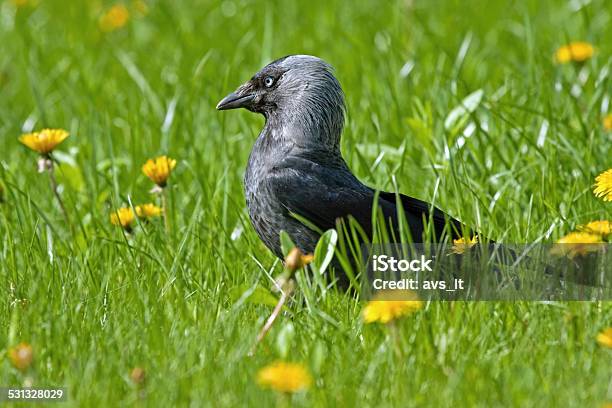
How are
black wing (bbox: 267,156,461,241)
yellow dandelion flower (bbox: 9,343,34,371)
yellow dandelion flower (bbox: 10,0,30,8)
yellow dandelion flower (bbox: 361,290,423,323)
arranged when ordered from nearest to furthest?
yellow dandelion flower (bbox: 9,343,34,371), yellow dandelion flower (bbox: 361,290,423,323), black wing (bbox: 267,156,461,241), yellow dandelion flower (bbox: 10,0,30,8)

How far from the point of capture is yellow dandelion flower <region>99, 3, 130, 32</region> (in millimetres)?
6918

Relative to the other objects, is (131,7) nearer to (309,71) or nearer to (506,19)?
(506,19)

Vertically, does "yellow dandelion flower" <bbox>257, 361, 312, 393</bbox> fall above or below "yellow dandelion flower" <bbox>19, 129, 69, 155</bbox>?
below

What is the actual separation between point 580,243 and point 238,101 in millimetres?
1745

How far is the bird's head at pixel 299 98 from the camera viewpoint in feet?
13.4

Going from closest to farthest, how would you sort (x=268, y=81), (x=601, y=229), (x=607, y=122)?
(x=601, y=229)
(x=268, y=81)
(x=607, y=122)

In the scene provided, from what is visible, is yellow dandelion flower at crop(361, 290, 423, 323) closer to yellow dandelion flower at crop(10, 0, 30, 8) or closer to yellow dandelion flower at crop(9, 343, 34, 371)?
yellow dandelion flower at crop(9, 343, 34, 371)

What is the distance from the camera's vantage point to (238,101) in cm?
427

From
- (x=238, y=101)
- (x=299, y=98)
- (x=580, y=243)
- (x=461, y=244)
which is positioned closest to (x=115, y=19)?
(x=238, y=101)

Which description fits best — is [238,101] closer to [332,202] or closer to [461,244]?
[332,202]

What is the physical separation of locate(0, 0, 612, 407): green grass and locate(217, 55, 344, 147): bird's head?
0.33m

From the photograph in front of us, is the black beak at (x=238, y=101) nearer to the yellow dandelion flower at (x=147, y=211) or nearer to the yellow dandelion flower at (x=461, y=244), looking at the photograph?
the yellow dandelion flower at (x=147, y=211)

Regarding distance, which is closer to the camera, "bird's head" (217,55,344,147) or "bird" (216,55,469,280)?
"bird" (216,55,469,280)

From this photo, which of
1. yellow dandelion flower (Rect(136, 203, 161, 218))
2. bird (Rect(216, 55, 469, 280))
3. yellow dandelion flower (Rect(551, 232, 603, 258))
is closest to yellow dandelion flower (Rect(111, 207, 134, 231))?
yellow dandelion flower (Rect(136, 203, 161, 218))
